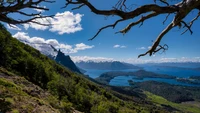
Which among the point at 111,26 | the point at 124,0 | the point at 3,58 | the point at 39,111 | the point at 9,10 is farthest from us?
the point at 3,58

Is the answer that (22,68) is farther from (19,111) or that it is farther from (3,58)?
(19,111)

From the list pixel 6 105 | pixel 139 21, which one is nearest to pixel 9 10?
pixel 139 21

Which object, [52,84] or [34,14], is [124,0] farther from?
[52,84]

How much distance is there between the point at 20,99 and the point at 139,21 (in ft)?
30.6

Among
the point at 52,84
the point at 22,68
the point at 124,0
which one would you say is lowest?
the point at 52,84

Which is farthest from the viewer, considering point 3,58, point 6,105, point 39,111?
point 3,58

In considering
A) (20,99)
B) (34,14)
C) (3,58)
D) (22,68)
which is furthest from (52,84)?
(34,14)

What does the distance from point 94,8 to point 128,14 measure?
36.6 inches

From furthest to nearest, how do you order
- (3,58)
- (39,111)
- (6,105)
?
(3,58), (39,111), (6,105)

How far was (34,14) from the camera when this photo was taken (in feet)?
20.5

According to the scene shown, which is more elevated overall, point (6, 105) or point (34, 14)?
point (34, 14)

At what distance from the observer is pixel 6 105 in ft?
34.7

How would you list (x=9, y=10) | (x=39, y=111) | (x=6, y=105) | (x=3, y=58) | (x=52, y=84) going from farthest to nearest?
(x=52, y=84) → (x=3, y=58) → (x=39, y=111) → (x=6, y=105) → (x=9, y=10)

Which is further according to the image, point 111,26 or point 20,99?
point 20,99
